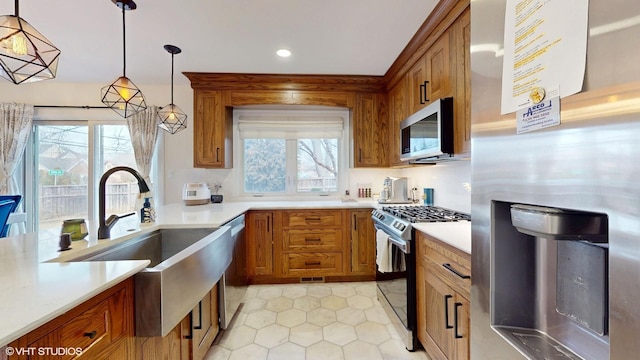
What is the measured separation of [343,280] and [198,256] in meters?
2.00

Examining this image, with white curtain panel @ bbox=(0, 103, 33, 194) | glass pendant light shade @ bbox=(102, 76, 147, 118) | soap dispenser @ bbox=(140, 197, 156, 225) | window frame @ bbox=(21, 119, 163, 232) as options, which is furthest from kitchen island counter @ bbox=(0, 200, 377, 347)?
white curtain panel @ bbox=(0, 103, 33, 194)

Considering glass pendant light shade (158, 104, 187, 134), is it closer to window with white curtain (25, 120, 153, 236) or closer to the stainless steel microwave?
window with white curtain (25, 120, 153, 236)

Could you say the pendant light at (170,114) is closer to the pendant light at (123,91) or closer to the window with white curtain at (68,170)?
the pendant light at (123,91)

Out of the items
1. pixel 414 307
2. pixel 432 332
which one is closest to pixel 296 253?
pixel 414 307

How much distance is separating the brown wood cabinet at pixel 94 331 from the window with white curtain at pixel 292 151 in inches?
102

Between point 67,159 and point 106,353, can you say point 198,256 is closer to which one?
point 106,353

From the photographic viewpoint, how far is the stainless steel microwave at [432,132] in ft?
5.80

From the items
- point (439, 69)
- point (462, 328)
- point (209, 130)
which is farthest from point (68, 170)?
point (462, 328)

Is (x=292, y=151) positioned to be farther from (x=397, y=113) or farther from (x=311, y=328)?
(x=311, y=328)

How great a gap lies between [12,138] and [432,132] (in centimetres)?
448

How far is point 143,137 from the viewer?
126 inches

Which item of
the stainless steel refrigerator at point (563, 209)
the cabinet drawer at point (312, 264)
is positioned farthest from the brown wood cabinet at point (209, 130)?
the stainless steel refrigerator at point (563, 209)

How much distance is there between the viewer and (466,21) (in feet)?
5.24

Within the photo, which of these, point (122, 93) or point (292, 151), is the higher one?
point (122, 93)
